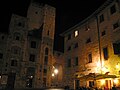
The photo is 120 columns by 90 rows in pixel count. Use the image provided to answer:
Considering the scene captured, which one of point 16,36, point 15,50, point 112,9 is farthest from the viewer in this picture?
point 16,36

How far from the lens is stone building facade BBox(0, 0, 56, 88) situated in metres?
37.7

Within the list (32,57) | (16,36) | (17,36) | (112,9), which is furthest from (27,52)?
(112,9)

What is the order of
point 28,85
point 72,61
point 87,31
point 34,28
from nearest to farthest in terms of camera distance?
point 87,31, point 72,61, point 28,85, point 34,28

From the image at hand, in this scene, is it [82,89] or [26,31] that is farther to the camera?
[26,31]

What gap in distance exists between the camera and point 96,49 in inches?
987

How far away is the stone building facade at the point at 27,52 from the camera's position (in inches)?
1483

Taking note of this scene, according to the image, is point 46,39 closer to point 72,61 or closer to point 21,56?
point 21,56

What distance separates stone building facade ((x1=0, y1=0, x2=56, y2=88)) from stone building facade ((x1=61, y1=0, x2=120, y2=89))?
36.4 ft

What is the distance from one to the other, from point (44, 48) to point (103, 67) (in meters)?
23.3

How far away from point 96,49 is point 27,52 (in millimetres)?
21785

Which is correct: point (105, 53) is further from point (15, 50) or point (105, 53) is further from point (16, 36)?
point (16, 36)

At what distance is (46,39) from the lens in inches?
1758

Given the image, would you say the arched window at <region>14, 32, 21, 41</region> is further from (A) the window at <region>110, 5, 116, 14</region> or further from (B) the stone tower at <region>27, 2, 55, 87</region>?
(A) the window at <region>110, 5, 116, 14</region>

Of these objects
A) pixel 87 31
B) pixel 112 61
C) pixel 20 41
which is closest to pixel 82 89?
pixel 112 61
